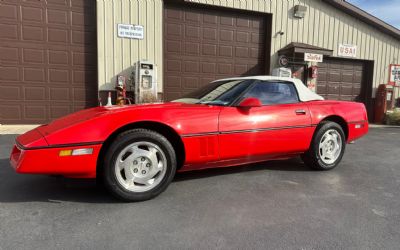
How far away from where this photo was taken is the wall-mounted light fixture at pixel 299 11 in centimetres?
960

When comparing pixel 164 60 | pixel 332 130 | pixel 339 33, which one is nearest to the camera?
pixel 332 130

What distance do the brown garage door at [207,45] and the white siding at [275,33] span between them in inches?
14.1

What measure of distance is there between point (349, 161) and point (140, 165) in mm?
3369

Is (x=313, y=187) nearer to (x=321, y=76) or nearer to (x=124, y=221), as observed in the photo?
(x=124, y=221)

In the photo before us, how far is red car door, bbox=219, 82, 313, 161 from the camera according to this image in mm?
2980

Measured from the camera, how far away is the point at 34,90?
7.59m

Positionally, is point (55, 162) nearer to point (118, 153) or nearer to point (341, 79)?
point (118, 153)

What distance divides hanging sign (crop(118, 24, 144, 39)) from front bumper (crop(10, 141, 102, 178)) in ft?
20.5

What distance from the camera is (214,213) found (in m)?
2.34

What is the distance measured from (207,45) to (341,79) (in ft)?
19.2

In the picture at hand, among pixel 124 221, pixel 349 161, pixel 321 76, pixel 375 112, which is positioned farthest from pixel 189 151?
pixel 375 112

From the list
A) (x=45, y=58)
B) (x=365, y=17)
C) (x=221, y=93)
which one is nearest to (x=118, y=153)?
(x=221, y=93)

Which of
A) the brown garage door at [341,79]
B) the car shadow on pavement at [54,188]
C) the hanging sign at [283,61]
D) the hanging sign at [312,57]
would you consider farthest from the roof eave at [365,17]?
the car shadow on pavement at [54,188]

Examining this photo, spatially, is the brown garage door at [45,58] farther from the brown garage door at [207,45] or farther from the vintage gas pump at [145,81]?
the brown garage door at [207,45]
